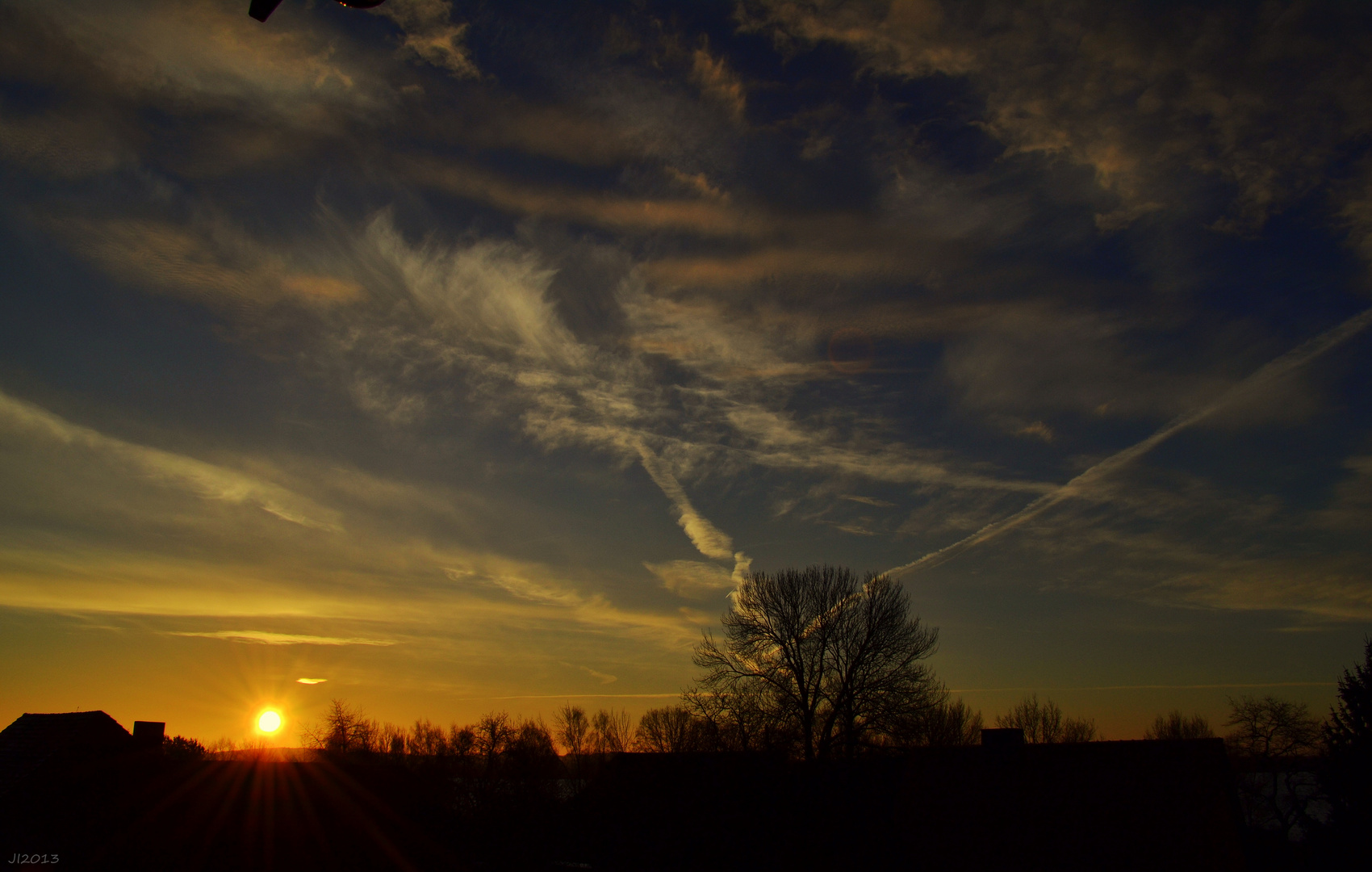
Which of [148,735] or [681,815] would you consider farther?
[148,735]

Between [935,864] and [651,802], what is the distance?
1301 cm

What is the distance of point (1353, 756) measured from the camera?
4047 centimetres

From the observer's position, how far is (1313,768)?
41438 mm

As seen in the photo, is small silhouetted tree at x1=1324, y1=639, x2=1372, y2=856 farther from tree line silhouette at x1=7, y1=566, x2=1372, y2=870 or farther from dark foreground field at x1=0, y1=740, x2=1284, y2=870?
dark foreground field at x1=0, y1=740, x2=1284, y2=870

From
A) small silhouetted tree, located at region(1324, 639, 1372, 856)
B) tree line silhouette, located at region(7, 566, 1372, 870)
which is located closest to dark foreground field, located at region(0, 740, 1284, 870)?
tree line silhouette, located at region(7, 566, 1372, 870)

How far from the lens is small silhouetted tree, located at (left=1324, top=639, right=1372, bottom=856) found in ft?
124

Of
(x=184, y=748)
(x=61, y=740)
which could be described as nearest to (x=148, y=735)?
(x=61, y=740)

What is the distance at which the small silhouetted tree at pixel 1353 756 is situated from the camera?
1491 inches

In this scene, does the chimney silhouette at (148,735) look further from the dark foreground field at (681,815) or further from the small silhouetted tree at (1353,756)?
the small silhouetted tree at (1353,756)

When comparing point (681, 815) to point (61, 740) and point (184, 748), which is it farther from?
point (184, 748)

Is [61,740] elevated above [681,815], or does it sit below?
above

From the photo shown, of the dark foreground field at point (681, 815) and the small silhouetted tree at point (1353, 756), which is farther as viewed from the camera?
the small silhouetted tree at point (1353, 756)

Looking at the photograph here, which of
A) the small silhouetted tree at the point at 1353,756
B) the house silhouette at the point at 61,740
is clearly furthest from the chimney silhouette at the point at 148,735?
the small silhouetted tree at the point at 1353,756

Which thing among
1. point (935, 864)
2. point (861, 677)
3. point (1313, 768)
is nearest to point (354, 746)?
point (861, 677)
